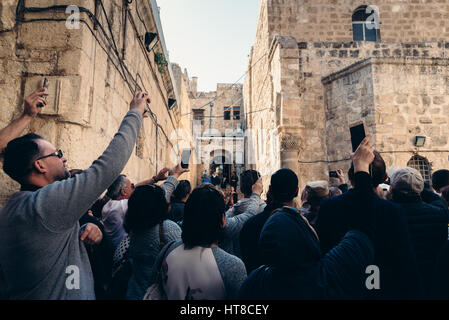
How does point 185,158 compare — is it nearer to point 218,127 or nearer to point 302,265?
point 302,265

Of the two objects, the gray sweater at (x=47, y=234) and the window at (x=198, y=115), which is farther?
the window at (x=198, y=115)

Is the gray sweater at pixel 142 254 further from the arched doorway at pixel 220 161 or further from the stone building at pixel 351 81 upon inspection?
the arched doorway at pixel 220 161

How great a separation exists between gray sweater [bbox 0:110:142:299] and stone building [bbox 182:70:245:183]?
69.0ft

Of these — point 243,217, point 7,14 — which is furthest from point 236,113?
point 243,217

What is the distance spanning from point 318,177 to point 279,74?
3.46m

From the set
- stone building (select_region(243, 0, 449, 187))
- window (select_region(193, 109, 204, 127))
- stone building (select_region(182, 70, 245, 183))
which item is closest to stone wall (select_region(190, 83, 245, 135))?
stone building (select_region(182, 70, 245, 183))

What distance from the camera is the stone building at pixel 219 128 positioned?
2409 cm

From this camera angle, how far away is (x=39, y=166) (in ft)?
4.59

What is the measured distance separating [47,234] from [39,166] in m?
0.36

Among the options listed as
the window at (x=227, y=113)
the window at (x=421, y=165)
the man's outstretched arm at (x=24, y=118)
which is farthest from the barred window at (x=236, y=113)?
the man's outstretched arm at (x=24, y=118)

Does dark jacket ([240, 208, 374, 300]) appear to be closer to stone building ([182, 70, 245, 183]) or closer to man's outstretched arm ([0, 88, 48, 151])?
man's outstretched arm ([0, 88, 48, 151])

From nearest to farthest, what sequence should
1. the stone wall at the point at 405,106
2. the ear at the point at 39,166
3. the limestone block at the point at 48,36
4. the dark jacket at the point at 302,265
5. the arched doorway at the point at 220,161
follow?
the dark jacket at the point at 302,265 < the ear at the point at 39,166 < the limestone block at the point at 48,36 < the stone wall at the point at 405,106 < the arched doorway at the point at 220,161

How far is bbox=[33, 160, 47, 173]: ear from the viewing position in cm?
139
